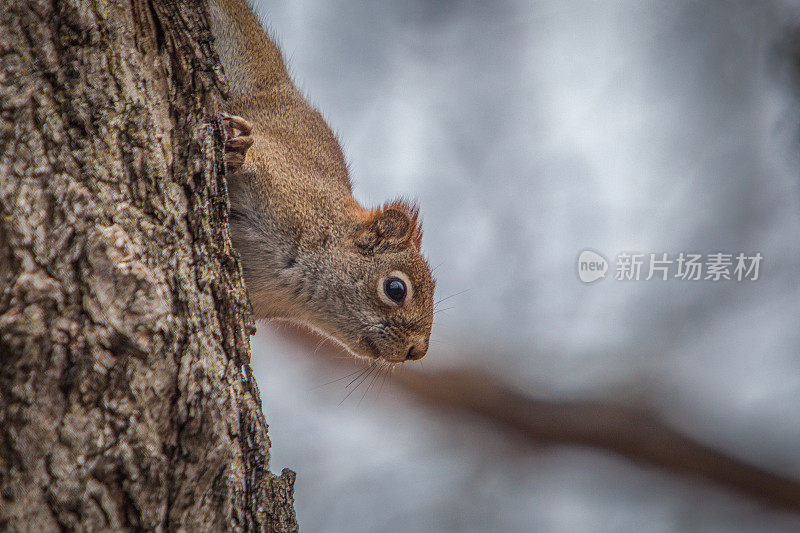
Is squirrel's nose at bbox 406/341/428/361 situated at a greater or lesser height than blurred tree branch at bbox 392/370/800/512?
lesser

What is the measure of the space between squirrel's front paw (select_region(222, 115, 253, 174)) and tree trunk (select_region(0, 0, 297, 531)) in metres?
0.46

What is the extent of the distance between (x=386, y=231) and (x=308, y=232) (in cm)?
29

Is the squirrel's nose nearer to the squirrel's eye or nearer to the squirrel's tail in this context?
the squirrel's eye

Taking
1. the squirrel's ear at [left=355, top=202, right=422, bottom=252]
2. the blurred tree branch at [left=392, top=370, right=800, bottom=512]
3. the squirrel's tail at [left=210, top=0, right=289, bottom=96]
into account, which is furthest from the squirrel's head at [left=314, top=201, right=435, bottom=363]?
the blurred tree branch at [left=392, top=370, right=800, bottom=512]

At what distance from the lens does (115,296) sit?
3.20 feet

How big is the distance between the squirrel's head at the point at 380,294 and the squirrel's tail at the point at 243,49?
626mm

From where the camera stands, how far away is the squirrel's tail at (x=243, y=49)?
86.7 inches

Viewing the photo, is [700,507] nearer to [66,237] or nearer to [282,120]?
[282,120]

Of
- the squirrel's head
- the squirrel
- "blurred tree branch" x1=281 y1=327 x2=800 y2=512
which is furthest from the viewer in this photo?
"blurred tree branch" x1=281 y1=327 x2=800 y2=512

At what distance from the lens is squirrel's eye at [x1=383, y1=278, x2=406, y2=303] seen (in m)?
2.15

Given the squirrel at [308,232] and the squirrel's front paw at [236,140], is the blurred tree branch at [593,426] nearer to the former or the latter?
the squirrel at [308,232]

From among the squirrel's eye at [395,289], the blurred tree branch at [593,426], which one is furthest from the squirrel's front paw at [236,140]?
the blurred tree branch at [593,426]

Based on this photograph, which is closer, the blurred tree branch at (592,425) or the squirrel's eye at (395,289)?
the squirrel's eye at (395,289)

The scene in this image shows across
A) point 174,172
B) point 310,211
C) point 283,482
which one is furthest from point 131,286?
point 310,211
